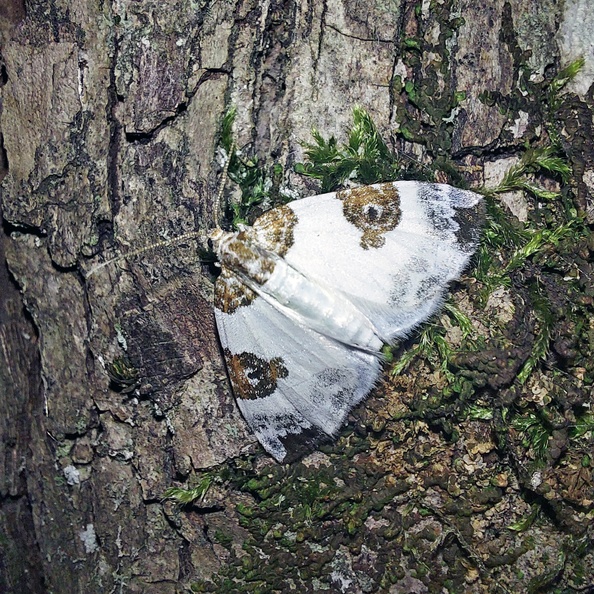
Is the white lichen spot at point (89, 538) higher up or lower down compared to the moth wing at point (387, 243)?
lower down

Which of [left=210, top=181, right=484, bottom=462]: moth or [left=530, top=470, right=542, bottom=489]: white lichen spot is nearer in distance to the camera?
[left=530, top=470, right=542, bottom=489]: white lichen spot

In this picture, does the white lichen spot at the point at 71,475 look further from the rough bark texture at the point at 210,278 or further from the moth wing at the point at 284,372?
the moth wing at the point at 284,372

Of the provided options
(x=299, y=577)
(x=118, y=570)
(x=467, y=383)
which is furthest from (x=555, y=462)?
(x=118, y=570)

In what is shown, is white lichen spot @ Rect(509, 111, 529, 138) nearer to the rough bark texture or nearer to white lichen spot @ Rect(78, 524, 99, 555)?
the rough bark texture

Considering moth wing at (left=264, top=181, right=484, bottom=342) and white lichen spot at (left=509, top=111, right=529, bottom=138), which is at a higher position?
white lichen spot at (left=509, top=111, right=529, bottom=138)

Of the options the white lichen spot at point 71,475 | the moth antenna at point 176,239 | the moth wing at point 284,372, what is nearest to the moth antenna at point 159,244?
the moth antenna at point 176,239

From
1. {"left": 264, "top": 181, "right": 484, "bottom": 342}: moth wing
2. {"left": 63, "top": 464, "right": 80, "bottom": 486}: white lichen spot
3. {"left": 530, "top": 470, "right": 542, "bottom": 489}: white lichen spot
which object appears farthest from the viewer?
{"left": 63, "top": 464, "right": 80, "bottom": 486}: white lichen spot

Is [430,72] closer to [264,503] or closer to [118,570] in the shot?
[264,503]

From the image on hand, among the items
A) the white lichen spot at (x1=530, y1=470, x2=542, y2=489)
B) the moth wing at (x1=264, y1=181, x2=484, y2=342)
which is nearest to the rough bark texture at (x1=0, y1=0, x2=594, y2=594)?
the white lichen spot at (x1=530, y1=470, x2=542, y2=489)
